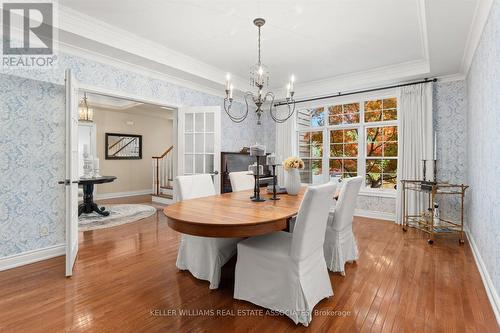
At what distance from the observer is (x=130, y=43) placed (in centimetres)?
325

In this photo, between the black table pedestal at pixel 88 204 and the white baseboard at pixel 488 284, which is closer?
the white baseboard at pixel 488 284

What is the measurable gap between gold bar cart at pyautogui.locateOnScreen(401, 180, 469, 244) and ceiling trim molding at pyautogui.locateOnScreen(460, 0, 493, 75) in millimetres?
1663

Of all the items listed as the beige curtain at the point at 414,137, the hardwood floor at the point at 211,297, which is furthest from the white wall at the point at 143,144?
the beige curtain at the point at 414,137

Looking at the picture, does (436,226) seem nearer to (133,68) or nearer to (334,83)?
(334,83)

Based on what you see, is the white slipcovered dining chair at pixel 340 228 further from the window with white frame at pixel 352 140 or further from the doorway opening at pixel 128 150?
the doorway opening at pixel 128 150

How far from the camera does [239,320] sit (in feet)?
5.81

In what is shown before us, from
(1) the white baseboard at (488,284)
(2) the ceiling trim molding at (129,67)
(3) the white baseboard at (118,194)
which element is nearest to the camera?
(1) the white baseboard at (488,284)

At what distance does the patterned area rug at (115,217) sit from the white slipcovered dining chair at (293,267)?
3.17 metres

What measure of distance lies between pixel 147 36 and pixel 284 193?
2.65m

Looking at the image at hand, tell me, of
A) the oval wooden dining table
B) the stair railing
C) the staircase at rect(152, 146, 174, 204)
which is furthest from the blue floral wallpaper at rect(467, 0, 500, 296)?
the stair railing

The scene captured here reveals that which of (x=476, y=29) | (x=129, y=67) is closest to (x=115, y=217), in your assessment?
(x=129, y=67)

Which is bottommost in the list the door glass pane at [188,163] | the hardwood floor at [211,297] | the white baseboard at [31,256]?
the hardwood floor at [211,297]

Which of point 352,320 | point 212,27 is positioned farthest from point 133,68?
point 352,320

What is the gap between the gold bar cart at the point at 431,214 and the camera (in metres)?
3.41
